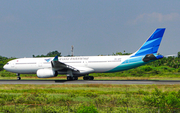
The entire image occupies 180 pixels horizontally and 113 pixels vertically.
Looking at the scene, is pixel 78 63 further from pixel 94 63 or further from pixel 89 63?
pixel 94 63

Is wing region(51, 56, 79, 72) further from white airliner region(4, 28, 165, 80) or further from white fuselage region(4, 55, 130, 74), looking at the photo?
white fuselage region(4, 55, 130, 74)

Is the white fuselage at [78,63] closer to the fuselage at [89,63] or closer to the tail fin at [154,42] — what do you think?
the fuselage at [89,63]

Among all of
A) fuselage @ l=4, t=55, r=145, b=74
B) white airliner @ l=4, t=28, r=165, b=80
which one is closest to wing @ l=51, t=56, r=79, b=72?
white airliner @ l=4, t=28, r=165, b=80

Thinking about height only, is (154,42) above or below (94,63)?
above

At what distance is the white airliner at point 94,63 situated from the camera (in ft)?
A: 118

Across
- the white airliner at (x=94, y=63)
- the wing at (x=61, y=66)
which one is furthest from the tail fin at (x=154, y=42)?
the wing at (x=61, y=66)

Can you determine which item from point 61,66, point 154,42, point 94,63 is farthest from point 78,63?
point 154,42

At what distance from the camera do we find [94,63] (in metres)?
38.7

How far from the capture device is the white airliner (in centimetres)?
3605

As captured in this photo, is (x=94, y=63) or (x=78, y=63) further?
(x=78, y=63)

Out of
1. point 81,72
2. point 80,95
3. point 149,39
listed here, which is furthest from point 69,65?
point 80,95

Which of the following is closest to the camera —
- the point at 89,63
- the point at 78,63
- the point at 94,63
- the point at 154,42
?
the point at 154,42

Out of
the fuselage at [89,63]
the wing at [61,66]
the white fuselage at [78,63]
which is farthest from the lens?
the white fuselage at [78,63]

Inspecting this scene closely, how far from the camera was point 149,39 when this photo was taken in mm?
36625
